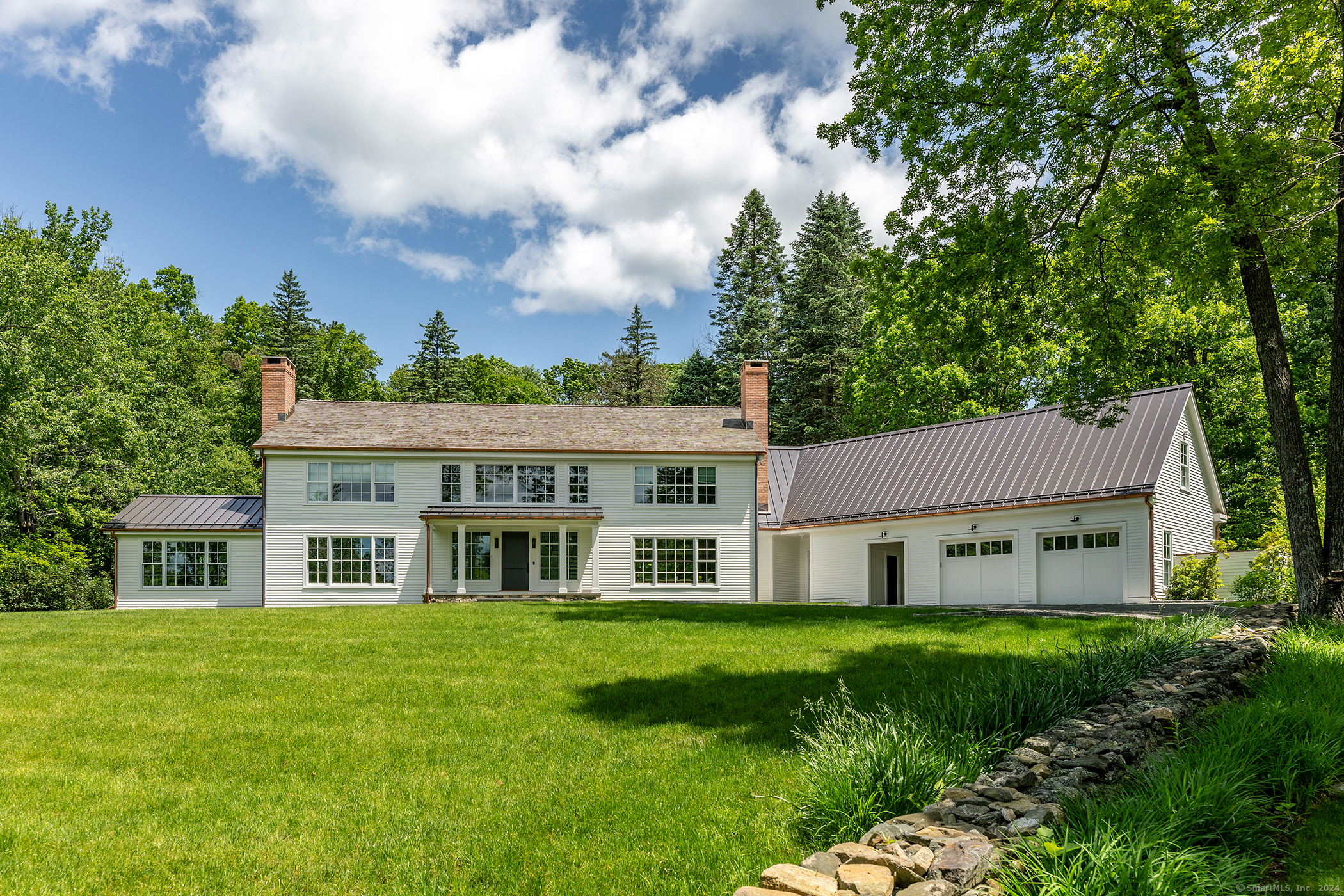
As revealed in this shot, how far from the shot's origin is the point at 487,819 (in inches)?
237

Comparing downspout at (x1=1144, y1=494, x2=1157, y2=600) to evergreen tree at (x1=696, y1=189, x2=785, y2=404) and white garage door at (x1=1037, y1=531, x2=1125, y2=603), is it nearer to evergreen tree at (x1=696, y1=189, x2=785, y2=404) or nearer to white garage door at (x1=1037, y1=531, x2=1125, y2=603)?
white garage door at (x1=1037, y1=531, x2=1125, y2=603)

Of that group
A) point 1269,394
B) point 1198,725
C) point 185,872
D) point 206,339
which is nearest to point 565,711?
point 185,872

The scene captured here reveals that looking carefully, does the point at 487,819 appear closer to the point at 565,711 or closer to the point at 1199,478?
the point at 565,711

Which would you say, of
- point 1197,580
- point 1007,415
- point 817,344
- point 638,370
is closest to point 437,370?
point 638,370

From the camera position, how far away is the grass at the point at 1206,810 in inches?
154

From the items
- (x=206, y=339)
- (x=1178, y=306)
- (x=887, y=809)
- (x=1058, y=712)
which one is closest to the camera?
(x=887, y=809)

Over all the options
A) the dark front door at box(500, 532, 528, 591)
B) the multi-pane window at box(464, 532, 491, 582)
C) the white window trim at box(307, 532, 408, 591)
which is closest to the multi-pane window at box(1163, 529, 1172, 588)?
the dark front door at box(500, 532, 528, 591)

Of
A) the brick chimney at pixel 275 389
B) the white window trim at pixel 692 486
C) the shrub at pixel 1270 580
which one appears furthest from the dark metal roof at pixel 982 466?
the brick chimney at pixel 275 389

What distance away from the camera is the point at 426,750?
7781 mm

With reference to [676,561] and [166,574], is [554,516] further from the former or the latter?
[166,574]

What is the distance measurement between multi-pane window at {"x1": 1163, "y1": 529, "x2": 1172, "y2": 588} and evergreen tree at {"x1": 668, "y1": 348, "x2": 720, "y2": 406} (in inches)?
1078

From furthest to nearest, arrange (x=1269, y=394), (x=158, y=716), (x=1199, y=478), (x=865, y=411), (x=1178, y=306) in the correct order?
(x=865, y=411), (x=1178, y=306), (x=1199, y=478), (x=1269, y=394), (x=158, y=716)

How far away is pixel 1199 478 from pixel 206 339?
50.7 meters

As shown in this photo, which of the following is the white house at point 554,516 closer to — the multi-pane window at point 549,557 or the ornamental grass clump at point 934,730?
the multi-pane window at point 549,557
